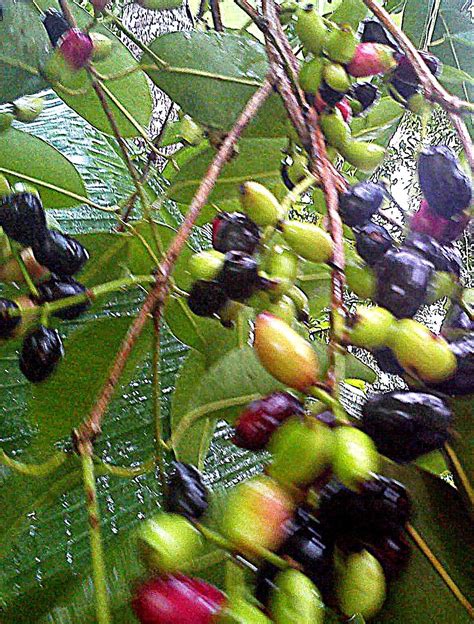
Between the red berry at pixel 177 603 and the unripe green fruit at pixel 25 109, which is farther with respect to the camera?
the unripe green fruit at pixel 25 109

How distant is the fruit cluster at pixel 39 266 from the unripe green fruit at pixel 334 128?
0.61 feet

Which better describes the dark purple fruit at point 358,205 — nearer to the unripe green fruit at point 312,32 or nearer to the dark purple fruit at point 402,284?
the dark purple fruit at point 402,284

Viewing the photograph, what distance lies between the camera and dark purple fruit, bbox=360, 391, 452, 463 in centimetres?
30

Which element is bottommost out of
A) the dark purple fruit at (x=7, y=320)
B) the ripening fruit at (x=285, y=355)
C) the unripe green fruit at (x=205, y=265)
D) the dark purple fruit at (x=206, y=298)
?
the dark purple fruit at (x=7, y=320)

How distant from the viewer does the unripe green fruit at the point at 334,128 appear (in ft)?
1.61

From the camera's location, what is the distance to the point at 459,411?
37 cm

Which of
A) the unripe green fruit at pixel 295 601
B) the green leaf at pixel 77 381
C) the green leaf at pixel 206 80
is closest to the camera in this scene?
the unripe green fruit at pixel 295 601

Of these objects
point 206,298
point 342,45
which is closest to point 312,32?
point 342,45

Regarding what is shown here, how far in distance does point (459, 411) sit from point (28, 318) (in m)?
0.24

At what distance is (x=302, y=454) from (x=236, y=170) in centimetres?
38

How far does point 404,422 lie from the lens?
0.97 feet

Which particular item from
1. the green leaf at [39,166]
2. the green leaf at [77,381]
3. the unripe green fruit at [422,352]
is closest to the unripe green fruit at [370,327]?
the unripe green fruit at [422,352]

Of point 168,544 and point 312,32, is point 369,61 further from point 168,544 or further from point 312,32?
point 168,544

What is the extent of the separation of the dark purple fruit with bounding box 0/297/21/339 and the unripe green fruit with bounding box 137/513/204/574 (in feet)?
0.55
